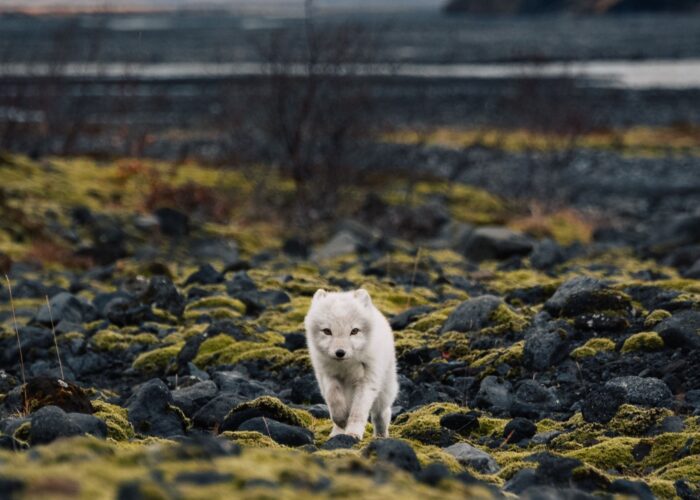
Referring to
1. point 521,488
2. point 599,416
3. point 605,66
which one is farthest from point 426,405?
point 605,66

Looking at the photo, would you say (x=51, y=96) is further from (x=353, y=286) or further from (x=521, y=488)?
(x=521, y=488)

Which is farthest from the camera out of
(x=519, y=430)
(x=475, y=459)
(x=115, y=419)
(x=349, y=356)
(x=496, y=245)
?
(x=496, y=245)

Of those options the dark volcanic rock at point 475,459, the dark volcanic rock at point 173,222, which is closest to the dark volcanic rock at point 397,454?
the dark volcanic rock at point 475,459

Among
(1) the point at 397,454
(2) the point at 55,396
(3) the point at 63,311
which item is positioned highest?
(1) the point at 397,454

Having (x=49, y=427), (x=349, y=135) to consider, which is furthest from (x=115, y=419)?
(x=349, y=135)

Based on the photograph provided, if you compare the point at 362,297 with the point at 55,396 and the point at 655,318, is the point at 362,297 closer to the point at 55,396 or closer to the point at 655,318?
the point at 55,396

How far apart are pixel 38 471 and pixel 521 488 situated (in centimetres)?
349

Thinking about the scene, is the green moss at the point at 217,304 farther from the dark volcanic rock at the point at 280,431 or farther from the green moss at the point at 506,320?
the dark volcanic rock at the point at 280,431

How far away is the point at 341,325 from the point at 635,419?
10.1ft

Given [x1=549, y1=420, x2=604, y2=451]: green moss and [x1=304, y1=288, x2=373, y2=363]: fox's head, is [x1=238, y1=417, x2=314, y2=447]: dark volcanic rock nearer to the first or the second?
[x1=304, y1=288, x2=373, y2=363]: fox's head

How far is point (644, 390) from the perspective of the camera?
973 cm

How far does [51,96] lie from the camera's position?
3312 centimetres

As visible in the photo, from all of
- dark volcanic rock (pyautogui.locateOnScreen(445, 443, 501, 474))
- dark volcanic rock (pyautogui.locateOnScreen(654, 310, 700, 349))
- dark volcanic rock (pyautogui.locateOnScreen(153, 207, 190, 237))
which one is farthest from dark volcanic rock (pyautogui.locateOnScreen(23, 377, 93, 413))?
dark volcanic rock (pyautogui.locateOnScreen(153, 207, 190, 237))

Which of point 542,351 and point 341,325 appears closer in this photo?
point 341,325
